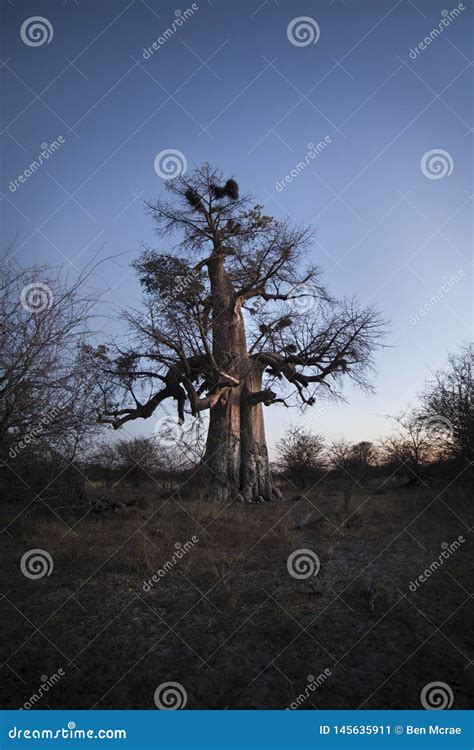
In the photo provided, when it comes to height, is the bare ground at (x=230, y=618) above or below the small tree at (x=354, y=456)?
below

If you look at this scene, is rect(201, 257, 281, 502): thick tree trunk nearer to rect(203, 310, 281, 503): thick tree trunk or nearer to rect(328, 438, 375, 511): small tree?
rect(203, 310, 281, 503): thick tree trunk

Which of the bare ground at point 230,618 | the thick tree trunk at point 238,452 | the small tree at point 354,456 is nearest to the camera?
the bare ground at point 230,618

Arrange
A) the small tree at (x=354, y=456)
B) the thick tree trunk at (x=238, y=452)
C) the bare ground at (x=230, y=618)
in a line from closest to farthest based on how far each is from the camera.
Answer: the bare ground at (x=230, y=618)
the thick tree trunk at (x=238, y=452)
the small tree at (x=354, y=456)

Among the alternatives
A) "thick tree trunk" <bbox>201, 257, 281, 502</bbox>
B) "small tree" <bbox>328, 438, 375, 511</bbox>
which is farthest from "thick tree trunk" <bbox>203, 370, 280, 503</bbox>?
"small tree" <bbox>328, 438, 375, 511</bbox>

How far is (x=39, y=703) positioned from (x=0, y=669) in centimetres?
57

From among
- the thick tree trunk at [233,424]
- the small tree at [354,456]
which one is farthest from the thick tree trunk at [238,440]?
the small tree at [354,456]

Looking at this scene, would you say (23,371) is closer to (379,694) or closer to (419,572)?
(379,694)

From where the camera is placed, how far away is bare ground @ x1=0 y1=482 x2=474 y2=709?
10.6 feet

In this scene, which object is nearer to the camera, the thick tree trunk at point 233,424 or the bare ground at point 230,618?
the bare ground at point 230,618

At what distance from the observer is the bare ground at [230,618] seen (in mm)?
3230

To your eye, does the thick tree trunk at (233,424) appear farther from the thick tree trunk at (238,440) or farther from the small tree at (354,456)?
the small tree at (354,456)

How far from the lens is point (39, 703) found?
3127mm

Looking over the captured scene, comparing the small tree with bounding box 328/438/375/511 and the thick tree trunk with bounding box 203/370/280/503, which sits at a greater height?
the small tree with bounding box 328/438/375/511
